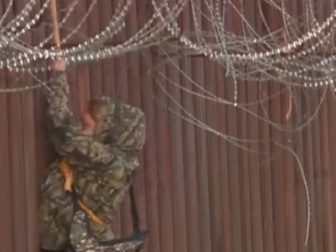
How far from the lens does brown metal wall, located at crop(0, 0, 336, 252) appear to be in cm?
568

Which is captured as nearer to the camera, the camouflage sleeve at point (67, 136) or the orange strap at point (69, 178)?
the camouflage sleeve at point (67, 136)

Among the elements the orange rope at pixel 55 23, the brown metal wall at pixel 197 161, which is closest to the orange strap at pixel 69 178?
the brown metal wall at pixel 197 161

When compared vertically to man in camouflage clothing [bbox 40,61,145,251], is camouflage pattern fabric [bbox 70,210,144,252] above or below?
below

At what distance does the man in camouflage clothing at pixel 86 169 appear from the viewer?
5.61m

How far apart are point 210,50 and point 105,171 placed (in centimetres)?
101

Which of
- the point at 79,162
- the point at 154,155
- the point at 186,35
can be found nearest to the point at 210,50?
the point at 186,35

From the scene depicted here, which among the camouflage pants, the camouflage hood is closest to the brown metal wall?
the camouflage pants

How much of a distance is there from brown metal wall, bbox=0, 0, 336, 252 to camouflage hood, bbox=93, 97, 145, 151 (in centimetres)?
21

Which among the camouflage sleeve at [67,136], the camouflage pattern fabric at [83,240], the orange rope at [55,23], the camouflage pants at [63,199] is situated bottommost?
the camouflage pattern fabric at [83,240]

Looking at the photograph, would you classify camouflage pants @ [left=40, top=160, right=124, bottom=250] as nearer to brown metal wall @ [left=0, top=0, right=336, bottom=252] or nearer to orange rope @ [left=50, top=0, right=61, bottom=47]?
brown metal wall @ [left=0, top=0, right=336, bottom=252]

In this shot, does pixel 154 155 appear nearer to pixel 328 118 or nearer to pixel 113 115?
pixel 113 115

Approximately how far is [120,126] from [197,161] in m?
0.82

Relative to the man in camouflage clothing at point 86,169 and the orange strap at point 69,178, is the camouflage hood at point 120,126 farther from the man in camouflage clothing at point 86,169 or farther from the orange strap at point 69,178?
the orange strap at point 69,178

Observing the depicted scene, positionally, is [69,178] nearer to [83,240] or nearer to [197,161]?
[83,240]
